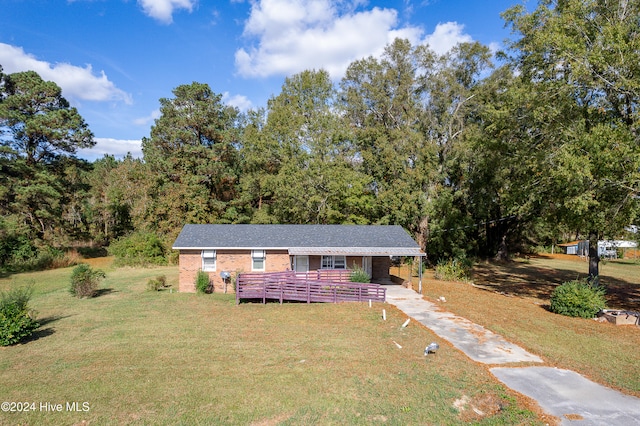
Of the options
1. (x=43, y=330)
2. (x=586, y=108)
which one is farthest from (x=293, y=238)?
(x=586, y=108)

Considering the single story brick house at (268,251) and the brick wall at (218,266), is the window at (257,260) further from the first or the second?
the brick wall at (218,266)

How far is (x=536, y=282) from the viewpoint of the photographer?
95.3ft

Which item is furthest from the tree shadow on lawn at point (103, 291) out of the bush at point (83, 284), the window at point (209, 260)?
the window at point (209, 260)

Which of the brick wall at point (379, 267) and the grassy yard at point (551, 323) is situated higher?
the brick wall at point (379, 267)

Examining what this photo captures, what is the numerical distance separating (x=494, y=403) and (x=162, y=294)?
18774 mm

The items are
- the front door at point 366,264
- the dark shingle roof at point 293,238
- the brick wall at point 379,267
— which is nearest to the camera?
the dark shingle roof at point 293,238

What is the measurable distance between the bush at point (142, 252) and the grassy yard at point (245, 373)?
65.9 ft

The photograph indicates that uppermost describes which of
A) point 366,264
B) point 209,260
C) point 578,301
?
point 209,260

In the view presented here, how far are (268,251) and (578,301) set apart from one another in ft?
52.6

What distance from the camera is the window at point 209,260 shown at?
2266cm

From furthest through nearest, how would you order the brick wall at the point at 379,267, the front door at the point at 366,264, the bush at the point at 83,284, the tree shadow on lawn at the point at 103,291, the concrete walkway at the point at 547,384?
the brick wall at the point at 379,267 < the front door at the point at 366,264 < the tree shadow on lawn at the point at 103,291 < the bush at the point at 83,284 < the concrete walkway at the point at 547,384

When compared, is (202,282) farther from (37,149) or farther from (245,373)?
(37,149)

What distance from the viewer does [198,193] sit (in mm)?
38938

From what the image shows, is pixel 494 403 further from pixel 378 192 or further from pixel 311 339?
pixel 378 192
